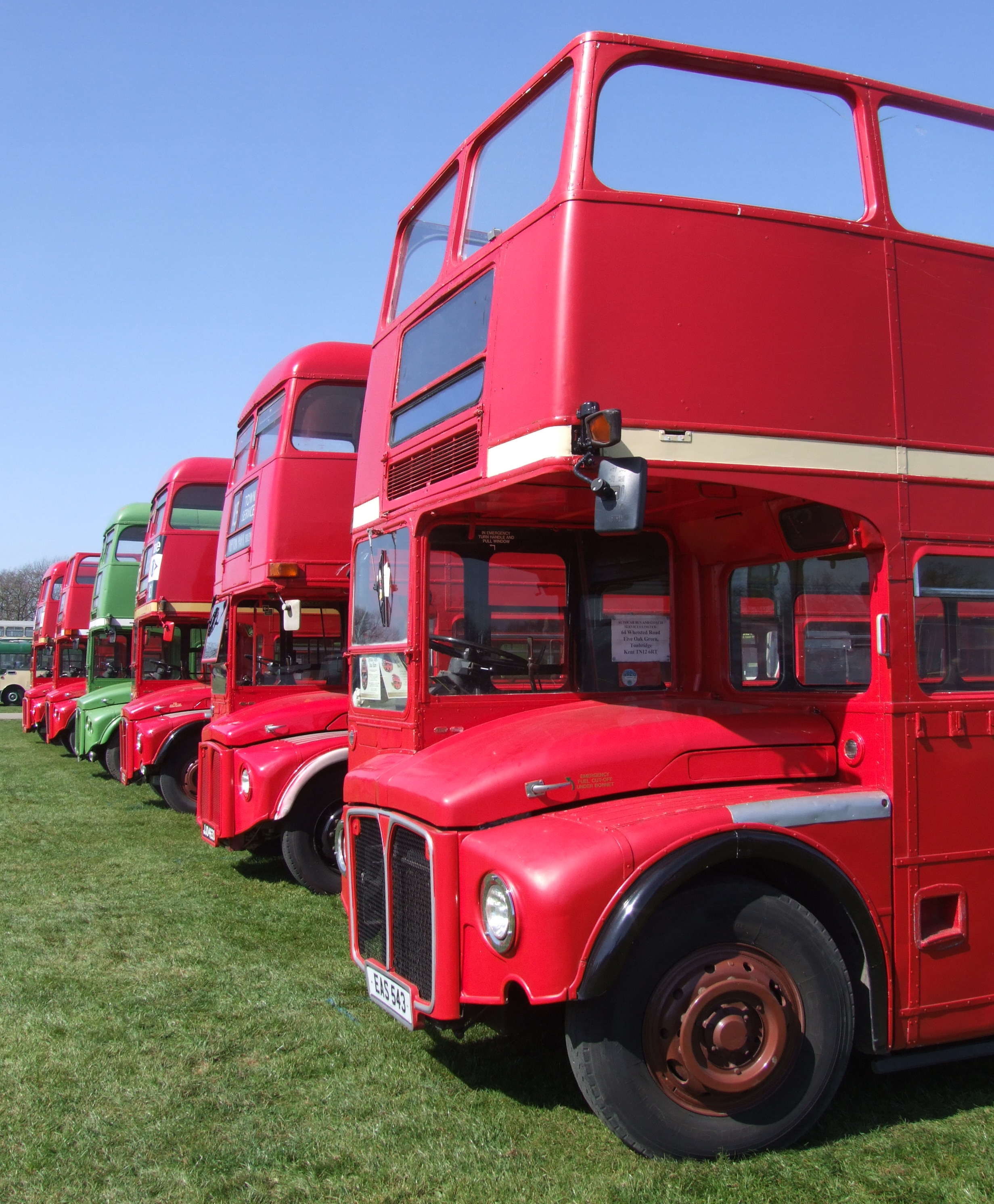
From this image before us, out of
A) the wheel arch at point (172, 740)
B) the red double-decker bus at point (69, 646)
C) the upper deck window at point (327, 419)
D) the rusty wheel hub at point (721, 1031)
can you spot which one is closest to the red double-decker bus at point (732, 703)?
the rusty wheel hub at point (721, 1031)

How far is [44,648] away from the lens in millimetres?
26141

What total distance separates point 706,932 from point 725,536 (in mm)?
1813

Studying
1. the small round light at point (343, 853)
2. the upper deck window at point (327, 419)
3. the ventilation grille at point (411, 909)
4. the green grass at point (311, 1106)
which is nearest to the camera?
the green grass at point (311, 1106)

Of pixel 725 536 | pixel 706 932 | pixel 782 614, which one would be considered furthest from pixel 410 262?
pixel 706 932

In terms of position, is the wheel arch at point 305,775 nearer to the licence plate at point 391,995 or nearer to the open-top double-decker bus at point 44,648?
the licence plate at point 391,995

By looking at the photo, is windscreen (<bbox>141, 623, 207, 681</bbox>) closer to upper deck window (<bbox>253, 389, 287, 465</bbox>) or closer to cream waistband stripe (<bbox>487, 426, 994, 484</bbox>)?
upper deck window (<bbox>253, 389, 287, 465</bbox>)

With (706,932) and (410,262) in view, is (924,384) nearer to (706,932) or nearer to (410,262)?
(706,932)

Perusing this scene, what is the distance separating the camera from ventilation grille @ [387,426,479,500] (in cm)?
430

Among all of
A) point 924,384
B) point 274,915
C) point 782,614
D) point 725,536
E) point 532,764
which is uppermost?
point 924,384

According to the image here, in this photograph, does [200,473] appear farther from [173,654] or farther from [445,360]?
[445,360]

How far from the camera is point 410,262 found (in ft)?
18.1

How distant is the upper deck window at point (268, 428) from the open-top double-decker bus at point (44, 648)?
13.9 meters

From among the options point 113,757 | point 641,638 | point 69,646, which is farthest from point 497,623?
point 69,646

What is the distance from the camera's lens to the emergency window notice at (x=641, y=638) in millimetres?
4895
